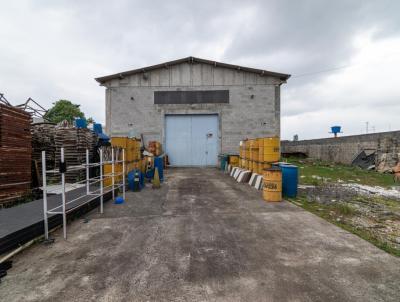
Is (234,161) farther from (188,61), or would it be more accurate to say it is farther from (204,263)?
(204,263)

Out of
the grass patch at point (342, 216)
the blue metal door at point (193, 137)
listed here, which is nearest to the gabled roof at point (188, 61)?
the blue metal door at point (193, 137)

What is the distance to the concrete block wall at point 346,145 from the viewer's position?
12836 millimetres

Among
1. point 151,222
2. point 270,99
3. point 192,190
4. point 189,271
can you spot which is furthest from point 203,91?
point 189,271

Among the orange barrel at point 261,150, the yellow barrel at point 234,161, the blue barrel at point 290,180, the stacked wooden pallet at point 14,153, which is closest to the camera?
the stacked wooden pallet at point 14,153

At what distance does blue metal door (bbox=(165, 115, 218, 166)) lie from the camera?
53.4 ft

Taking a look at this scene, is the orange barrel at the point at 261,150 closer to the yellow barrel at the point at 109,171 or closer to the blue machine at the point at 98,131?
the yellow barrel at the point at 109,171

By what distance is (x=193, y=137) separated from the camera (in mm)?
16328

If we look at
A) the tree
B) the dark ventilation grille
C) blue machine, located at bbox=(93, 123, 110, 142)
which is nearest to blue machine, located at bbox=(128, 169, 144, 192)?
blue machine, located at bbox=(93, 123, 110, 142)

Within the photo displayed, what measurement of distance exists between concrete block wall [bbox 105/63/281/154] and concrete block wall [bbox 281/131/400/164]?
640 centimetres

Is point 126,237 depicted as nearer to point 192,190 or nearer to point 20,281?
point 20,281

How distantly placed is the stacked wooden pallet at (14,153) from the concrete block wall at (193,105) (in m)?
9.82

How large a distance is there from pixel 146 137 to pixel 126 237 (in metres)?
13.0

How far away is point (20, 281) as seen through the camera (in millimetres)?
2555

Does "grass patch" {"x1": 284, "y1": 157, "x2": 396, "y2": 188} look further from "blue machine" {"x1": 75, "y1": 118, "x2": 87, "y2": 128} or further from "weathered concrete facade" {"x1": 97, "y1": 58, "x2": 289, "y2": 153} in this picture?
"blue machine" {"x1": 75, "y1": 118, "x2": 87, "y2": 128}
